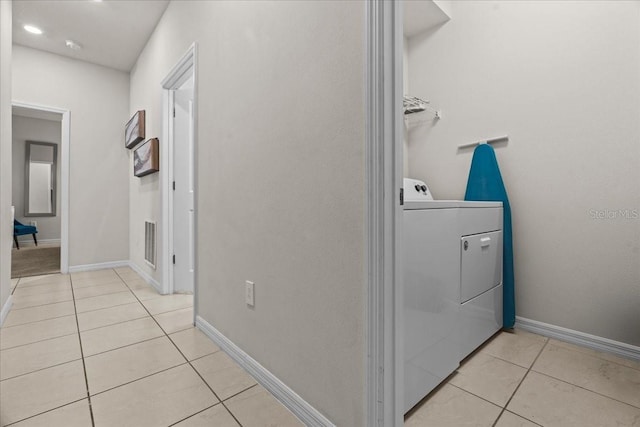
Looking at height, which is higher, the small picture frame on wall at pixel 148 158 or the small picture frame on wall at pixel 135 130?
the small picture frame on wall at pixel 135 130

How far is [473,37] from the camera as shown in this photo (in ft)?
7.07

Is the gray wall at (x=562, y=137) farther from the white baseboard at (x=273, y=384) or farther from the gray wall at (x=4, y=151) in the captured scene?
the gray wall at (x=4, y=151)

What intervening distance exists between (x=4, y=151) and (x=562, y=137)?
12.3 ft

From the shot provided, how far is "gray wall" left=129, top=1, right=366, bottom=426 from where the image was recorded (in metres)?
0.94

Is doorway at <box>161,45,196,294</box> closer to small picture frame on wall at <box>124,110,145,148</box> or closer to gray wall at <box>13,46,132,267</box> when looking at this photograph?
small picture frame on wall at <box>124,110,145,148</box>

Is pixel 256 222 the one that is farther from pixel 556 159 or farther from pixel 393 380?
pixel 556 159

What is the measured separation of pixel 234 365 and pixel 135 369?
474 mm

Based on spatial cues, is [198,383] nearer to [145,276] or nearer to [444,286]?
[444,286]

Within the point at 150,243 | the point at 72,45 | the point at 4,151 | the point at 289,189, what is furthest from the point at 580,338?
the point at 72,45

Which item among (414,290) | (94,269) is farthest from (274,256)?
(94,269)

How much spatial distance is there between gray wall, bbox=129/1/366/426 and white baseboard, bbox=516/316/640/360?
1588 mm

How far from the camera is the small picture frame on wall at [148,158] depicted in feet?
8.90

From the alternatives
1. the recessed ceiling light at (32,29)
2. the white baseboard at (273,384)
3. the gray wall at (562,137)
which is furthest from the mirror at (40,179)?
the gray wall at (562,137)

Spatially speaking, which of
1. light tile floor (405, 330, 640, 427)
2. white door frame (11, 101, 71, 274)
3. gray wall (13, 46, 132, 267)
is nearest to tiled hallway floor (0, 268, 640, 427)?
light tile floor (405, 330, 640, 427)
